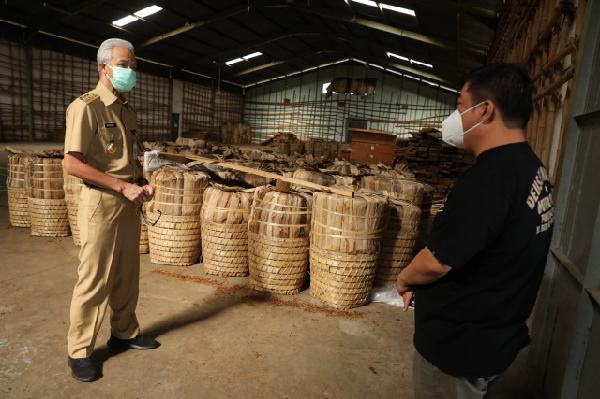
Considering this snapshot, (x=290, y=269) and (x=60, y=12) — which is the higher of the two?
(x=60, y=12)

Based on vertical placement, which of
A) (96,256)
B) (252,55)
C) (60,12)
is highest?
(252,55)

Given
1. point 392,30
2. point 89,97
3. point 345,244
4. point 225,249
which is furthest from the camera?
point 392,30

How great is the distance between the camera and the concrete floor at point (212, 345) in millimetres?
2326

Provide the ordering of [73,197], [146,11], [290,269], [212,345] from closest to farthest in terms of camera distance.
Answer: [212,345] → [290,269] → [73,197] → [146,11]

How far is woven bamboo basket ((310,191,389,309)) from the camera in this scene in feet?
10.9

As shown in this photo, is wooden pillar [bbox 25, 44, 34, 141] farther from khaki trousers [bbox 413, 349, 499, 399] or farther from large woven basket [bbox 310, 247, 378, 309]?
khaki trousers [bbox 413, 349, 499, 399]

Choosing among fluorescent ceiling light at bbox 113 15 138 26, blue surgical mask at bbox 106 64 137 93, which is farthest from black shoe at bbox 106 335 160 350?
fluorescent ceiling light at bbox 113 15 138 26

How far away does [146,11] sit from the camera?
12188mm

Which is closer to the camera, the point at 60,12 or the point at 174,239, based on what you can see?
the point at 174,239

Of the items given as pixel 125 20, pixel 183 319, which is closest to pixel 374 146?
Result: pixel 183 319

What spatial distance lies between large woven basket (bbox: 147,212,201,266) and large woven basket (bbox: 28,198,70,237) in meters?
1.60

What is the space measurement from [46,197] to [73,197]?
0.53 metres

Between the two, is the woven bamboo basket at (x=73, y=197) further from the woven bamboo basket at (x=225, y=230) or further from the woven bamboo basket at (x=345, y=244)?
the woven bamboo basket at (x=345, y=244)

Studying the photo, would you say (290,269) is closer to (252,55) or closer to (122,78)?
(122,78)
